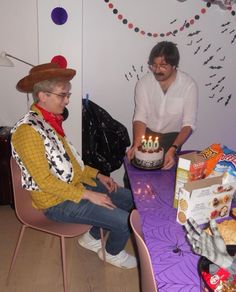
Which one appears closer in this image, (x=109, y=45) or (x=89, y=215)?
(x=89, y=215)

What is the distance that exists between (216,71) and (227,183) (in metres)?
2.02

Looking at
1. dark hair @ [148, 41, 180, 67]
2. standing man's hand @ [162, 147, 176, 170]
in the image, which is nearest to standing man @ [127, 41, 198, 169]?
dark hair @ [148, 41, 180, 67]

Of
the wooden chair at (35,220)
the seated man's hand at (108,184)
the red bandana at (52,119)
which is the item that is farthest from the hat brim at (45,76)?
the seated man's hand at (108,184)

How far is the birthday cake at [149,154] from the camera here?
5.92ft

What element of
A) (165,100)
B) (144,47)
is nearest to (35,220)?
(165,100)

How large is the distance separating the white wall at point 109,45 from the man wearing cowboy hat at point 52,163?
0.96m

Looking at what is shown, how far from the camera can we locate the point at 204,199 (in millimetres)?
1246

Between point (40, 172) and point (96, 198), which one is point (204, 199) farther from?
point (40, 172)

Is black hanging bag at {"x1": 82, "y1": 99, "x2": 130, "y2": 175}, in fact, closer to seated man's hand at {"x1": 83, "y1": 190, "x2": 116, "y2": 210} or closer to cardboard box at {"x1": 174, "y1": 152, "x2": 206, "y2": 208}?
seated man's hand at {"x1": 83, "y1": 190, "x2": 116, "y2": 210}

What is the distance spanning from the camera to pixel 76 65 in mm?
2768

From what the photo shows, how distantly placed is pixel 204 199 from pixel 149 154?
0.61 metres

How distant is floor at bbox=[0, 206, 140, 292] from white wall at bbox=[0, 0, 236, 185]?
39.1 inches

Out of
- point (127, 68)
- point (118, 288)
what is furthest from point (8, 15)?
point (118, 288)

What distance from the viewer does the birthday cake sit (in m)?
1.80
